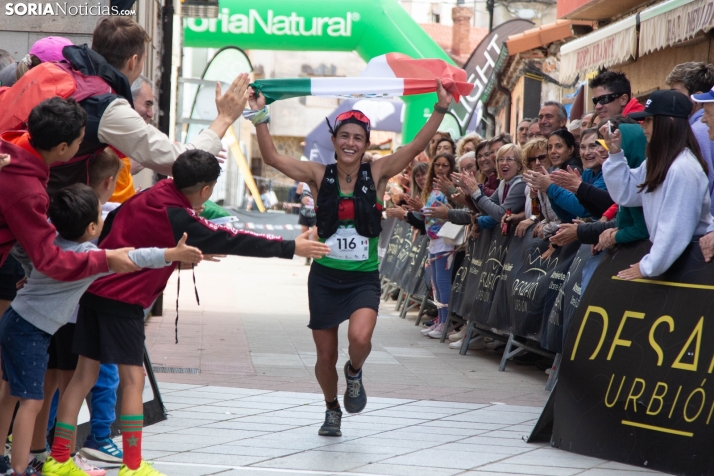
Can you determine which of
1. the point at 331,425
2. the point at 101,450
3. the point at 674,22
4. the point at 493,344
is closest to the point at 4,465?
the point at 101,450

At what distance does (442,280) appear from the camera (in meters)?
11.5

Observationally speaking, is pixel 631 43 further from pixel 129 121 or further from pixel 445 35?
pixel 445 35

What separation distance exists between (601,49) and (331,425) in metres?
7.72

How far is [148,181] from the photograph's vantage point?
12664 mm

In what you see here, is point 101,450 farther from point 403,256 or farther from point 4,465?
point 403,256

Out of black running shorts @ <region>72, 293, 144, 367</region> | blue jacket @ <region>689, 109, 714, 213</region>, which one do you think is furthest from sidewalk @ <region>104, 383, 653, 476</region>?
blue jacket @ <region>689, 109, 714, 213</region>

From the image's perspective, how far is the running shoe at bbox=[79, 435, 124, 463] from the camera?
5195 mm

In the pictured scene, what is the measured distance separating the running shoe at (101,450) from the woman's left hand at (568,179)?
3.56 metres

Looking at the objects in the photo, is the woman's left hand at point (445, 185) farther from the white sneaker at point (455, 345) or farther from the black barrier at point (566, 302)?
the black barrier at point (566, 302)

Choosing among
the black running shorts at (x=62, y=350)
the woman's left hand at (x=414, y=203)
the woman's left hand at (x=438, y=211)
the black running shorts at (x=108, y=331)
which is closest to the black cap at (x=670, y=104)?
the black running shorts at (x=108, y=331)

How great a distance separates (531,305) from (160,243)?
4.44 m

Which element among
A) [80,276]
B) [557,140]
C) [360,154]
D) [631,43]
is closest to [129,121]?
[80,276]

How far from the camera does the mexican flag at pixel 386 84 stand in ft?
21.2

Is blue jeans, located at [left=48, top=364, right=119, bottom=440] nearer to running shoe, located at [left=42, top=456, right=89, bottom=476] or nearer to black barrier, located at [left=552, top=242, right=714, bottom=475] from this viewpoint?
running shoe, located at [left=42, top=456, right=89, bottom=476]
